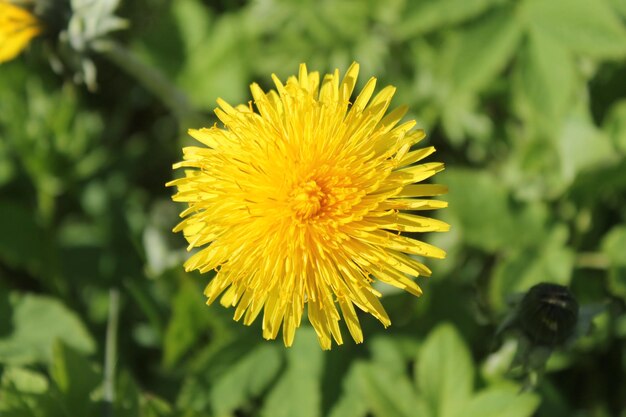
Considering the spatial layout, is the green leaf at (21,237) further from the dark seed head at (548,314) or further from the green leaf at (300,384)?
the dark seed head at (548,314)

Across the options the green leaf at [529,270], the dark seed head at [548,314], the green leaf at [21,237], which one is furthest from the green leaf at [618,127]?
the green leaf at [21,237]

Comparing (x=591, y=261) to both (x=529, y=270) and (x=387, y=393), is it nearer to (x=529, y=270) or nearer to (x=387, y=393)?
(x=529, y=270)

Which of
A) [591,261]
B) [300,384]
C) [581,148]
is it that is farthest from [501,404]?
[581,148]

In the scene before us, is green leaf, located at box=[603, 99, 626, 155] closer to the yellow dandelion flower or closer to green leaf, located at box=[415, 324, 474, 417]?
green leaf, located at box=[415, 324, 474, 417]

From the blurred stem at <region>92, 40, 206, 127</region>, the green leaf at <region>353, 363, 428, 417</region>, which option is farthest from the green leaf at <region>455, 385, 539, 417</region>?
the blurred stem at <region>92, 40, 206, 127</region>

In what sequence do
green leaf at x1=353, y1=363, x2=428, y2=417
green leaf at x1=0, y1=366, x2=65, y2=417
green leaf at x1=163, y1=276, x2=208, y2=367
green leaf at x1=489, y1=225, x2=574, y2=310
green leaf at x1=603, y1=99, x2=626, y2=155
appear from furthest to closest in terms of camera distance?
green leaf at x1=603, y1=99, x2=626, y2=155, green leaf at x1=163, y1=276, x2=208, y2=367, green leaf at x1=489, y1=225, x2=574, y2=310, green leaf at x1=353, y1=363, x2=428, y2=417, green leaf at x1=0, y1=366, x2=65, y2=417

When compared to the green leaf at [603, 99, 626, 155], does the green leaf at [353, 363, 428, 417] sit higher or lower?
lower
